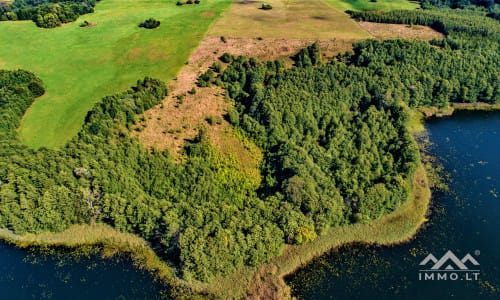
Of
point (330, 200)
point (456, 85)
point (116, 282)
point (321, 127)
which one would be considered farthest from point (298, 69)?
point (116, 282)

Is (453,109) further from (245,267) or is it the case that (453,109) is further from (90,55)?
(90,55)

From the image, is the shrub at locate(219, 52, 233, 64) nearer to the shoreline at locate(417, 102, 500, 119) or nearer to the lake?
the shoreline at locate(417, 102, 500, 119)

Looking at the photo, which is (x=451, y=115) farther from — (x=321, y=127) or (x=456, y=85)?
(x=321, y=127)

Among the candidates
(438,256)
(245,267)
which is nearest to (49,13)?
(245,267)

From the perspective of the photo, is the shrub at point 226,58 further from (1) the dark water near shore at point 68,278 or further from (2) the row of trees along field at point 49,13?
(2) the row of trees along field at point 49,13

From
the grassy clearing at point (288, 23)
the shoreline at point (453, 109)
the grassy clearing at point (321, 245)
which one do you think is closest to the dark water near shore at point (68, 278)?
the grassy clearing at point (321, 245)
